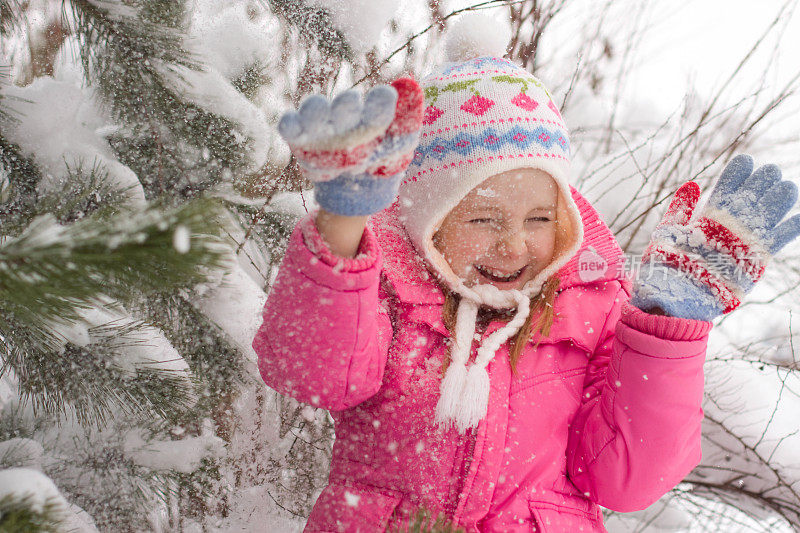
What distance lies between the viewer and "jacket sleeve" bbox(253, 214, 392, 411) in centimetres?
102

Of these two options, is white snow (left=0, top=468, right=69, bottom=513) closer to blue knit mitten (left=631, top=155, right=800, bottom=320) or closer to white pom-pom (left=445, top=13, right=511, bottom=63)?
blue knit mitten (left=631, top=155, right=800, bottom=320)

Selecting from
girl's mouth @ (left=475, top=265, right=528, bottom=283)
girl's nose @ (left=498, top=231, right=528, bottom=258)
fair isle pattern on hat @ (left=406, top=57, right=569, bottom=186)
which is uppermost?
fair isle pattern on hat @ (left=406, top=57, right=569, bottom=186)

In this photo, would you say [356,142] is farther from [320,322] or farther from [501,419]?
[501,419]

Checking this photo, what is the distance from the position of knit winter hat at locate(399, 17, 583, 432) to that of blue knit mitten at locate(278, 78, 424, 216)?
43 centimetres

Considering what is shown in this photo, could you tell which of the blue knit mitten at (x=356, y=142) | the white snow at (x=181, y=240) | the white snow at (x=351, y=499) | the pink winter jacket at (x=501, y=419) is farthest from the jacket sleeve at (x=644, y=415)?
the white snow at (x=181, y=240)

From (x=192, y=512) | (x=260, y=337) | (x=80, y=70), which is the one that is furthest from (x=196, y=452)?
(x=80, y=70)

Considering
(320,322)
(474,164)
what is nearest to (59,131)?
(320,322)

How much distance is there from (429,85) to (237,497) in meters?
1.62

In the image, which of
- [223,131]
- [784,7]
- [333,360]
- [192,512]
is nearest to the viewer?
[333,360]

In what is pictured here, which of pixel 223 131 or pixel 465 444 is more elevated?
pixel 223 131

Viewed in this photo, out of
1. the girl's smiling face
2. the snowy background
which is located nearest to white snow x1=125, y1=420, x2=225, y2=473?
the snowy background

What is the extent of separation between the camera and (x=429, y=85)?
145 cm

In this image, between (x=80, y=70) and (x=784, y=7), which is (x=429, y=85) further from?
(x=784, y=7)

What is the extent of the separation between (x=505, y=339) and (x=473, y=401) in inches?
7.1
